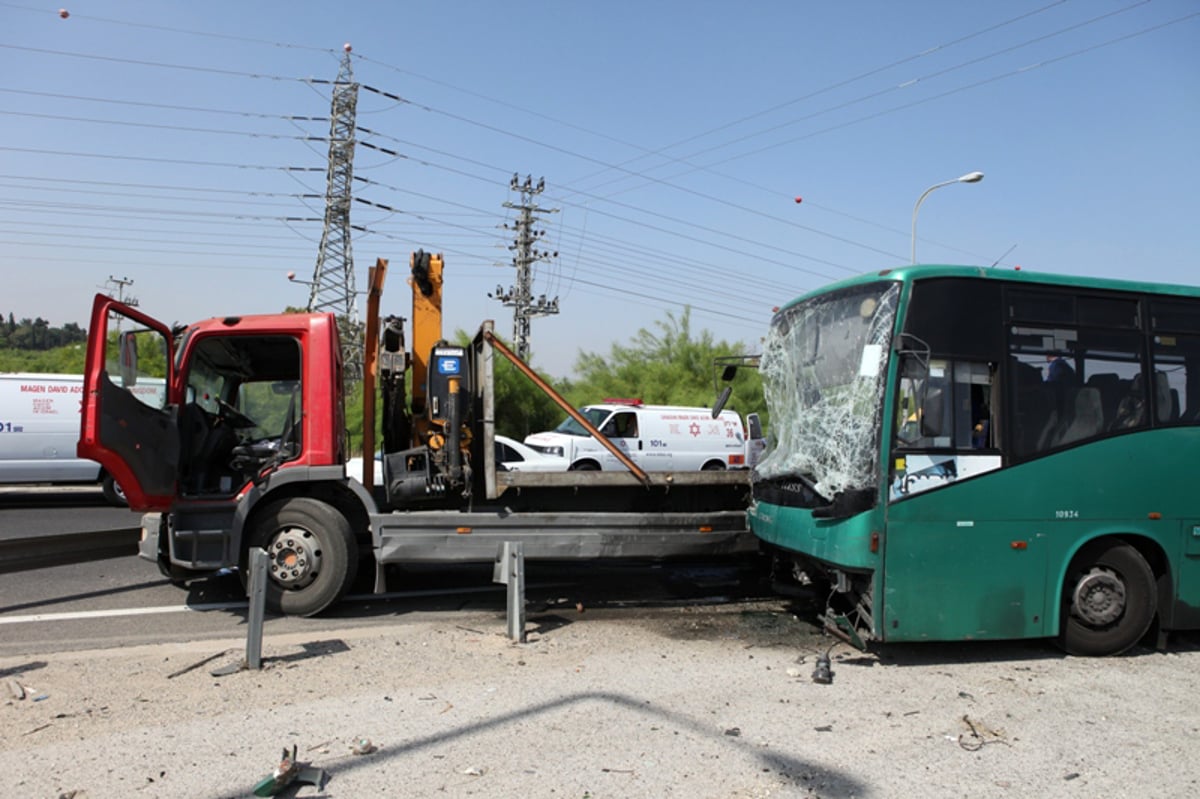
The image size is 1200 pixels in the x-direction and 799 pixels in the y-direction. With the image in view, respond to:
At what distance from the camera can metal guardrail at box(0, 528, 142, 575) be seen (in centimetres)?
710

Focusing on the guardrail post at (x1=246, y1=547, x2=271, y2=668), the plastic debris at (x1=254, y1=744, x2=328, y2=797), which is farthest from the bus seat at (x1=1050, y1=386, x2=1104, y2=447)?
the guardrail post at (x1=246, y1=547, x2=271, y2=668)

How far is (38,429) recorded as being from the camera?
16859 millimetres

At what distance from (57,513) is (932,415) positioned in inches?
616

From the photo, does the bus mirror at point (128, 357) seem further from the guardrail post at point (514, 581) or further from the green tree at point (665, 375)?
the green tree at point (665, 375)

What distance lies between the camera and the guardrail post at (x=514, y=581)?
6.64 metres

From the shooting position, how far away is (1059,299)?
21.4 ft

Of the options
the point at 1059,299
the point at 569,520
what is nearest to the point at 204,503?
the point at 569,520

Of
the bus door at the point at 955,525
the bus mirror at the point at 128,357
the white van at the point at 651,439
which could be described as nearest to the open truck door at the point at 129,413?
the bus mirror at the point at 128,357

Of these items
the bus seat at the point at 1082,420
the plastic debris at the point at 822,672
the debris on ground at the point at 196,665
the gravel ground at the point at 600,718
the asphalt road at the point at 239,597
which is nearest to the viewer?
the gravel ground at the point at 600,718

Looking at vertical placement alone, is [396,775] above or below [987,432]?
below

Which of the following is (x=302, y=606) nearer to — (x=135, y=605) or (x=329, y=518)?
(x=329, y=518)

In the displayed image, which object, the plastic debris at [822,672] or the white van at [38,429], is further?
the white van at [38,429]

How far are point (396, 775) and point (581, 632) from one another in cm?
297

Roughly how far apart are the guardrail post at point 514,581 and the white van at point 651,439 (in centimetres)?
1204
